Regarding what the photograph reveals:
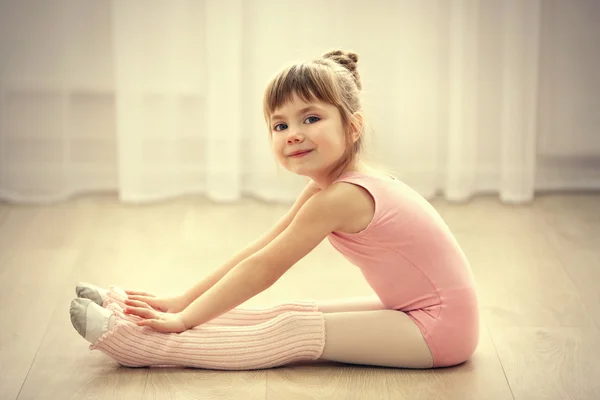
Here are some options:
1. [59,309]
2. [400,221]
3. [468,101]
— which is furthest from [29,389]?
[468,101]

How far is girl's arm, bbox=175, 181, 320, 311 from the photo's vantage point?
1782mm

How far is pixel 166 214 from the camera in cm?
257

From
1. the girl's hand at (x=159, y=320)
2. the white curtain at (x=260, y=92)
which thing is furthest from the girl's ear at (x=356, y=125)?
the white curtain at (x=260, y=92)

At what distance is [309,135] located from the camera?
1633 mm

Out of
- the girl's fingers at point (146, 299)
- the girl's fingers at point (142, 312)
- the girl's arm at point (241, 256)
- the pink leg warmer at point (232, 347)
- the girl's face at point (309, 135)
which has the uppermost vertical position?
the girl's face at point (309, 135)

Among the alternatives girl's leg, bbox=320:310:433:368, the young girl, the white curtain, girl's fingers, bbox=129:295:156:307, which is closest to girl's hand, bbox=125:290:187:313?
girl's fingers, bbox=129:295:156:307

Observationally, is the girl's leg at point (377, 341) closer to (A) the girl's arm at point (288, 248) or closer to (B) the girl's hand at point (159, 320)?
(A) the girl's arm at point (288, 248)

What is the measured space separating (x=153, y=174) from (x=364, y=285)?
84 centimetres

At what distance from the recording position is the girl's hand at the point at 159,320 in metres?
1.66

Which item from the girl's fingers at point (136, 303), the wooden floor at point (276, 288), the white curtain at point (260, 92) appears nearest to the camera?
the wooden floor at point (276, 288)

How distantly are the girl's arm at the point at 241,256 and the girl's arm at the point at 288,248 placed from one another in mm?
131

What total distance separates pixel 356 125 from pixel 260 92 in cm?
103

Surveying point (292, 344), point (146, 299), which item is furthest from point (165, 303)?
point (292, 344)

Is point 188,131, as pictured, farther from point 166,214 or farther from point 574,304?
point 574,304
